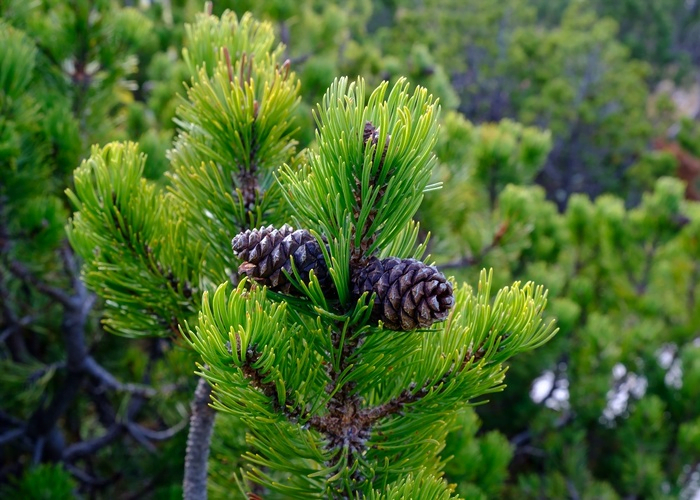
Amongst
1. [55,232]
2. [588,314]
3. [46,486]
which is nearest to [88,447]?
[46,486]

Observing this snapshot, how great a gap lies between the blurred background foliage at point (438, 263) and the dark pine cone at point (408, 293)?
32 centimetres

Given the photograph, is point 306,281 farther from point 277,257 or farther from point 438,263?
point 438,263

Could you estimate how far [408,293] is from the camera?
42 centimetres

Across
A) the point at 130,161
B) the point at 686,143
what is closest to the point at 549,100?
the point at 686,143

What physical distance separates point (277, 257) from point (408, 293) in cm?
10

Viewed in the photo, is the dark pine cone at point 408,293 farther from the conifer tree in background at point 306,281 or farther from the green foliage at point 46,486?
the green foliage at point 46,486

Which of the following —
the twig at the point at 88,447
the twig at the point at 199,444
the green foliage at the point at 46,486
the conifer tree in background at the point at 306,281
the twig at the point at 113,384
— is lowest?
the twig at the point at 88,447

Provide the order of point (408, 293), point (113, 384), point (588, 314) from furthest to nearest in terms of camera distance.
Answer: point (588, 314), point (113, 384), point (408, 293)

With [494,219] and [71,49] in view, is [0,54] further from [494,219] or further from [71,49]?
[494,219]

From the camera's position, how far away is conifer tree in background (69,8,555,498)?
0.43m

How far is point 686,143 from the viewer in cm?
673

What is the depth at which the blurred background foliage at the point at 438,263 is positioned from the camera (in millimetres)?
976

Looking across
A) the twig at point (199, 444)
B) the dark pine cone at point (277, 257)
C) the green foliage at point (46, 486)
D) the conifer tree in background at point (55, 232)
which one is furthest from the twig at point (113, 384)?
the dark pine cone at point (277, 257)

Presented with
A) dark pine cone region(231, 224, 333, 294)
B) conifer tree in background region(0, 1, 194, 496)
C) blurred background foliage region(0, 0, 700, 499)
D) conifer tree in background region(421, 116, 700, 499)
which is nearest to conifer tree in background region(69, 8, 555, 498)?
dark pine cone region(231, 224, 333, 294)
